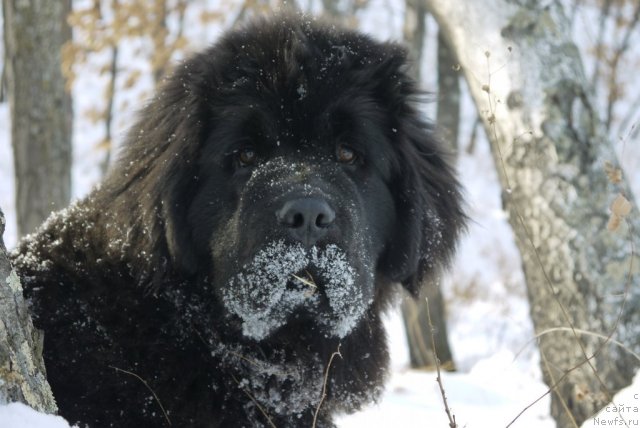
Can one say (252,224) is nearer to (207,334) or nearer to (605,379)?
(207,334)

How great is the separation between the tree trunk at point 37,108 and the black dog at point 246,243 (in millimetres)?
3654

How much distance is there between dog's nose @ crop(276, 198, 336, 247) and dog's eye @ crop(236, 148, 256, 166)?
500mm

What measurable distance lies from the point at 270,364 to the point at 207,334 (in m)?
0.30

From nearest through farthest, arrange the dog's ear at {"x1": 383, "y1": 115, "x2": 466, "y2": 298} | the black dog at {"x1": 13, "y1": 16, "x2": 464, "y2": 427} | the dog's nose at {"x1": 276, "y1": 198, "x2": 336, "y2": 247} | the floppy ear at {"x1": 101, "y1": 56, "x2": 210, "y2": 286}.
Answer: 1. the dog's nose at {"x1": 276, "y1": 198, "x2": 336, "y2": 247}
2. the black dog at {"x1": 13, "y1": 16, "x2": 464, "y2": 427}
3. the floppy ear at {"x1": 101, "y1": 56, "x2": 210, "y2": 286}
4. the dog's ear at {"x1": 383, "y1": 115, "x2": 466, "y2": 298}

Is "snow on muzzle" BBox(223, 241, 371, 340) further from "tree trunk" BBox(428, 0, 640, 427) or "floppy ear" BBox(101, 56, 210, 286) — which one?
"tree trunk" BBox(428, 0, 640, 427)

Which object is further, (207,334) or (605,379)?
(605,379)

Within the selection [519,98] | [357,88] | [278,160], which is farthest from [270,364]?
[519,98]

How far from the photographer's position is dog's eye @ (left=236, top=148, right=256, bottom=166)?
3402 mm

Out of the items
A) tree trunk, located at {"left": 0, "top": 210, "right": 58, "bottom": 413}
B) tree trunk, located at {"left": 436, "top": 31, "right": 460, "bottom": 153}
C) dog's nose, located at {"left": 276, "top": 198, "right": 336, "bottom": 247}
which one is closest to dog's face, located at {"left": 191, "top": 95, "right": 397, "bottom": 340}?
dog's nose, located at {"left": 276, "top": 198, "right": 336, "bottom": 247}

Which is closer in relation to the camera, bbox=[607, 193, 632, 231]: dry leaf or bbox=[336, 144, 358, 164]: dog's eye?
bbox=[607, 193, 632, 231]: dry leaf

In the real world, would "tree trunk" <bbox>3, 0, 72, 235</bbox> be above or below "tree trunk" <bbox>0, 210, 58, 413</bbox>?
above

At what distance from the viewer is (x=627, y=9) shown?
21.6 m

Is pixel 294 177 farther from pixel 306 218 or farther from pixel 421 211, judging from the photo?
pixel 421 211

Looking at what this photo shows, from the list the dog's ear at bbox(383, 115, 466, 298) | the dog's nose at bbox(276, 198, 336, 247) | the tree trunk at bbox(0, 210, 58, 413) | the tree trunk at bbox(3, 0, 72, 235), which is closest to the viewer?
the tree trunk at bbox(0, 210, 58, 413)
